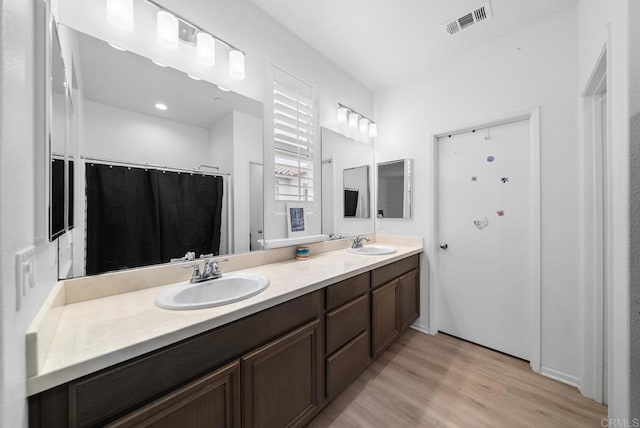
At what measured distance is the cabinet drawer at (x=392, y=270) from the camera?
1.89 metres

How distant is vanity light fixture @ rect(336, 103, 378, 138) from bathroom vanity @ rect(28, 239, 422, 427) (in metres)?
1.46

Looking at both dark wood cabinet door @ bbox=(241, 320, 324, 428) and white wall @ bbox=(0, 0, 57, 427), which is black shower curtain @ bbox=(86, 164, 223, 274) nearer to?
white wall @ bbox=(0, 0, 57, 427)

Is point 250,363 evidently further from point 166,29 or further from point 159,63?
point 166,29

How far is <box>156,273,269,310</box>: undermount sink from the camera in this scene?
1.12m

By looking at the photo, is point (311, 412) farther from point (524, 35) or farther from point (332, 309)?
point (524, 35)

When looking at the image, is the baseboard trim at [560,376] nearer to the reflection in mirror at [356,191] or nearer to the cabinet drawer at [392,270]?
the cabinet drawer at [392,270]

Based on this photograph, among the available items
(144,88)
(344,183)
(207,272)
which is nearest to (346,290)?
(207,272)

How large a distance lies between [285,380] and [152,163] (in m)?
1.31

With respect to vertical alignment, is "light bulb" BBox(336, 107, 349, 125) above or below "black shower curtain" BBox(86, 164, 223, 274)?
above

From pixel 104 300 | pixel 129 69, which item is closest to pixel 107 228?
pixel 104 300

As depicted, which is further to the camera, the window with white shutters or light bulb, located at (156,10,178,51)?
the window with white shutters

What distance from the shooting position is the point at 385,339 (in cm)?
199

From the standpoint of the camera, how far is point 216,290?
53.8 inches

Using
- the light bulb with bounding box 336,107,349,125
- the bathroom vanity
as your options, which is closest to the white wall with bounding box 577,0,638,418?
the bathroom vanity
